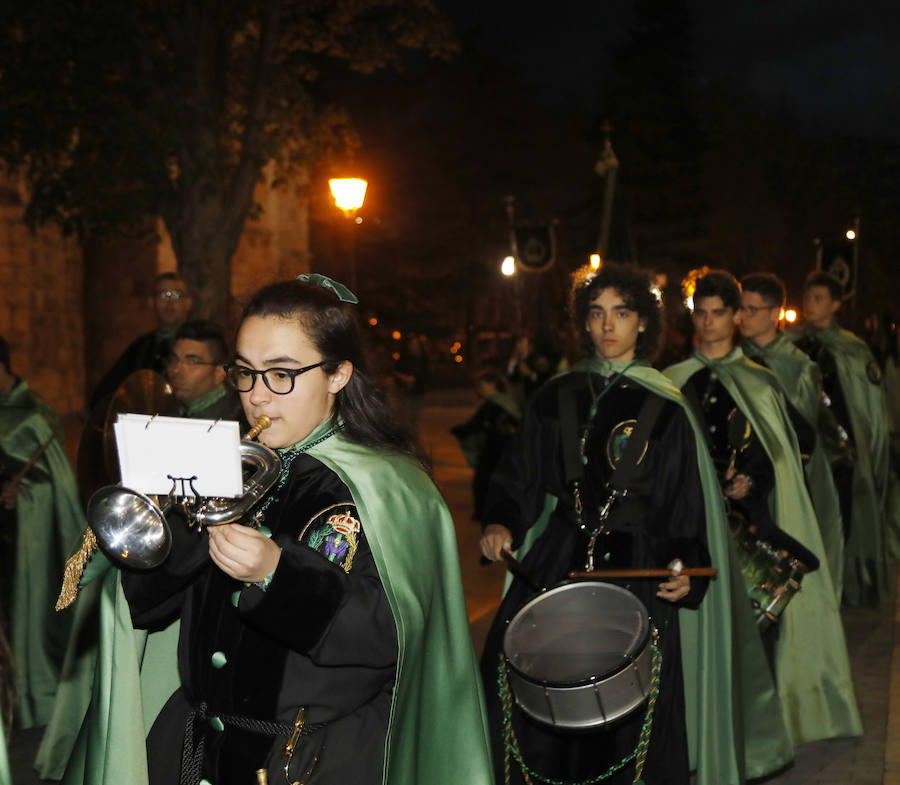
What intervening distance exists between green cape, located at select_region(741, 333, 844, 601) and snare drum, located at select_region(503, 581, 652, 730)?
12.4 ft

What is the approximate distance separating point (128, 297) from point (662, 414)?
2195 centimetres

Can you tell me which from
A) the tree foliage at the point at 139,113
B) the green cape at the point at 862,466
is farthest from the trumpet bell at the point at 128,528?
the tree foliage at the point at 139,113

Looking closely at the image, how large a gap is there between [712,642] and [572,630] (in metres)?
1.00

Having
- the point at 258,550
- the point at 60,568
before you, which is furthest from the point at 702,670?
the point at 60,568

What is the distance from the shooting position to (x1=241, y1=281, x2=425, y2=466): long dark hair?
2.83 meters

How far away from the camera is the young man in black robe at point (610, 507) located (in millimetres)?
4465

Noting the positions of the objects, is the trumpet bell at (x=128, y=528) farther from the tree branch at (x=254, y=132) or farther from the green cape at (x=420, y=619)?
the tree branch at (x=254, y=132)

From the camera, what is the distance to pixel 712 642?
15.7ft

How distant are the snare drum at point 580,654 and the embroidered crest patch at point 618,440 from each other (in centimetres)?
75

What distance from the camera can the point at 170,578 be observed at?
8.91ft

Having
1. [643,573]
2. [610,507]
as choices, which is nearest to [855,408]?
[610,507]

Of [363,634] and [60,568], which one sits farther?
[60,568]

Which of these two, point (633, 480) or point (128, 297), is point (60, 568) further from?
point (128, 297)

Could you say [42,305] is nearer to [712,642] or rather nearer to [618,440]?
[618,440]
